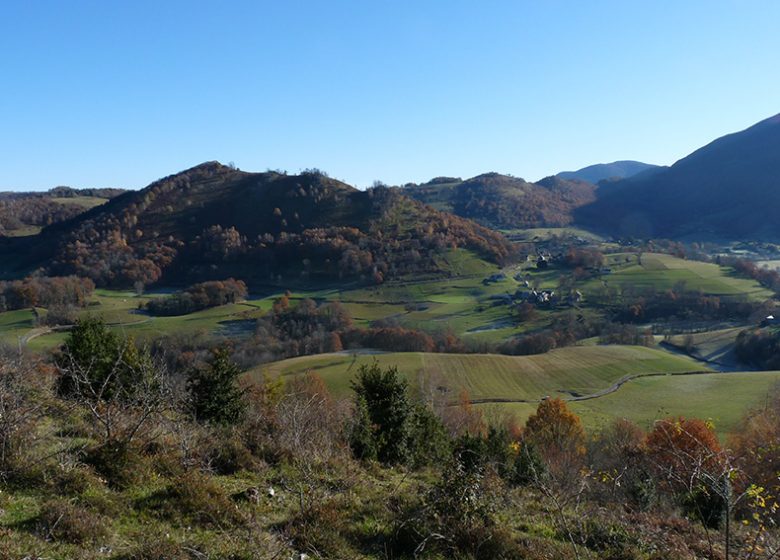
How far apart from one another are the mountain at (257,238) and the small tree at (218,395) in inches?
4301

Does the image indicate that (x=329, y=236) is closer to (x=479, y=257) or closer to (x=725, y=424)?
(x=479, y=257)

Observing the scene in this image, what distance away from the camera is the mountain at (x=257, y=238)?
138m

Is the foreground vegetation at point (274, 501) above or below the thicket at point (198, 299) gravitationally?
above

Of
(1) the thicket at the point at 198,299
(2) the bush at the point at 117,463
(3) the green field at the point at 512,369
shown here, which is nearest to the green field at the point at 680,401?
(3) the green field at the point at 512,369

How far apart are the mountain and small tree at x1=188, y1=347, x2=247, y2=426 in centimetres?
10925

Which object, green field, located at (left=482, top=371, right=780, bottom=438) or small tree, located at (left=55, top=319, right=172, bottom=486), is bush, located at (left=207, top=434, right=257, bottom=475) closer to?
small tree, located at (left=55, top=319, right=172, bottom=486)

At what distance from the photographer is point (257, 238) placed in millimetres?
160250

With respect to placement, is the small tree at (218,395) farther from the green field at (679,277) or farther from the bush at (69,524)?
the green field at (679,277)

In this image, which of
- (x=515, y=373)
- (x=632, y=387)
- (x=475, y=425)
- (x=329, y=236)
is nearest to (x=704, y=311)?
(x=632, y=387)

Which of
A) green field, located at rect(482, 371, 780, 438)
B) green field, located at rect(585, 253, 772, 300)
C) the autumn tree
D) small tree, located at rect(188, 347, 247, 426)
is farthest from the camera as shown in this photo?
green field, located at rect(585, 253, 772, 300)

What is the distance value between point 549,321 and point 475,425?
5995cm

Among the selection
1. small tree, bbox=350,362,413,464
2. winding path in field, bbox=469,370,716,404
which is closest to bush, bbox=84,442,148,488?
small tree, bbox=350,362,413,464

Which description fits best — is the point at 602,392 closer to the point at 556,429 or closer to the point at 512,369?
the point at 512,369

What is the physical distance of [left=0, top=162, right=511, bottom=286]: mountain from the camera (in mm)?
137875
